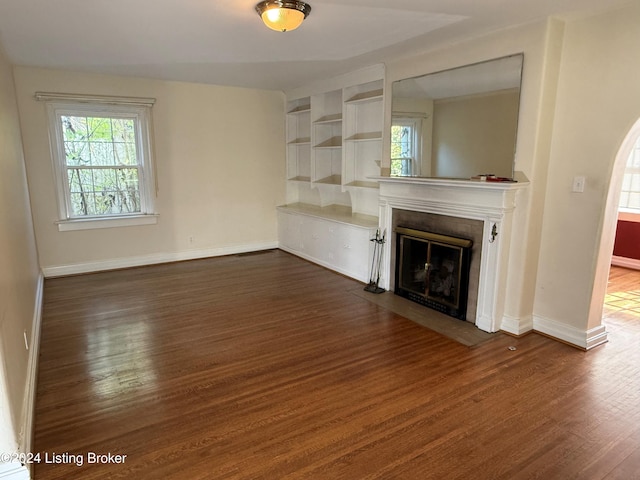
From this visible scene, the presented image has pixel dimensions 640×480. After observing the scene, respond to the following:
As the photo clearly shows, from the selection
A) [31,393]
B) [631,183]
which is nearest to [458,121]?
[31,393]

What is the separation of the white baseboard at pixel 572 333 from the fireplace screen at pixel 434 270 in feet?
2.03

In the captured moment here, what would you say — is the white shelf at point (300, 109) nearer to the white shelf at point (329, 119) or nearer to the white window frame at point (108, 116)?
the white shelf at point (329, 119)

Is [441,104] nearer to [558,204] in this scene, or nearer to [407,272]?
[558,204]

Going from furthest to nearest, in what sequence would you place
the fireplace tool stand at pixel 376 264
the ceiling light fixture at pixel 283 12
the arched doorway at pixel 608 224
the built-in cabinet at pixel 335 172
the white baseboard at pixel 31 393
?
the built-in cabinet at pixel 335 172
the fireplace tool stand at pixel 376 264
the arched doorway at pixel 608 224
the ceiling light fixture at pixel 283 12
the white baseboard at pixel 31 393

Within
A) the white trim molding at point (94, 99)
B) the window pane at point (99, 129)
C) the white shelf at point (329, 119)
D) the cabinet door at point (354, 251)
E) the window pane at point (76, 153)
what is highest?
the white trim molding at point (94, 99)

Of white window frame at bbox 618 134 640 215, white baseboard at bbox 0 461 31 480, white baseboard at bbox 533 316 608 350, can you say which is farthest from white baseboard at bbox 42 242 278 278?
white window frame at bbox 618 134 640 215

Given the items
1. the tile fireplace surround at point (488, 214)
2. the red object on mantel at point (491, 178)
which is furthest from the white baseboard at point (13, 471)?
the red object on mantel at point (491, 178)

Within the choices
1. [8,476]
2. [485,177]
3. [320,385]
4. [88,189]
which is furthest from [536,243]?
[88,189]

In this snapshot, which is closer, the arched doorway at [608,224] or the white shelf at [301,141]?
the arched doorway at [608,224]

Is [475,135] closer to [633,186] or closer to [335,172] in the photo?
[335,172]

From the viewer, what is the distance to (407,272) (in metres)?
4.23

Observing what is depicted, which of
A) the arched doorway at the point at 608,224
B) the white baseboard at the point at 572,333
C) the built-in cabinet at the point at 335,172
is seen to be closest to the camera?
the arched doorway at the point at 608,224

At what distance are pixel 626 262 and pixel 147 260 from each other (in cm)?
657

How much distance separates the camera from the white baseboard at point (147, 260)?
5045mm
